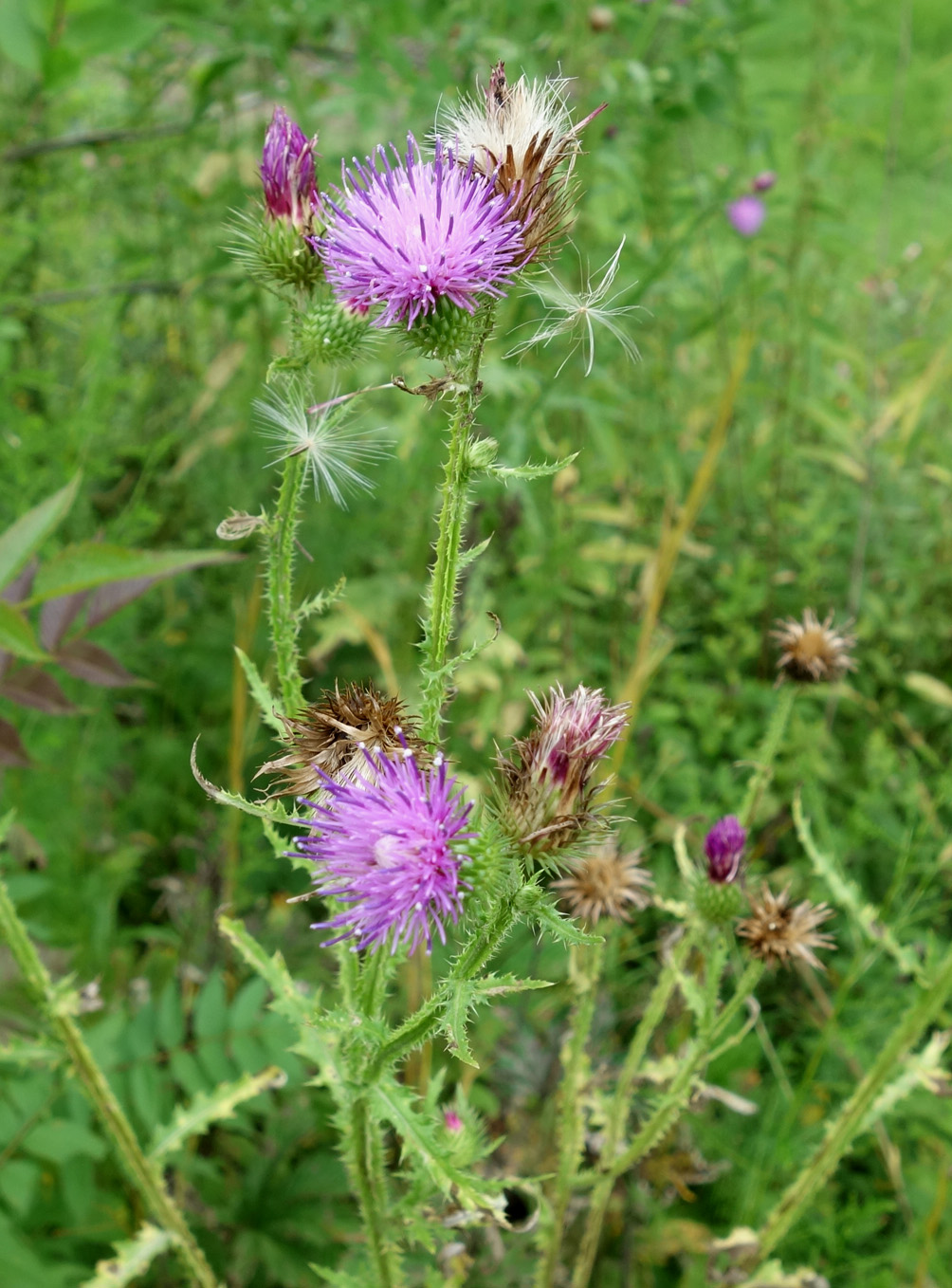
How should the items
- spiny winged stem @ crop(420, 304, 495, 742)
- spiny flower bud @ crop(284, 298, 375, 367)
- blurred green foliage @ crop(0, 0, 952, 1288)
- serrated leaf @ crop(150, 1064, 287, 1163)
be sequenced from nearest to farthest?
spiny winged stem @ crop(420, 304, 495, 742) → spiny flower bud @ crop(284, 298, 375, 367) → serrated leaf @ crop(150, 1064, 287, 1163) → blurred green foliage @ crop(0, 0, 952, 1288)

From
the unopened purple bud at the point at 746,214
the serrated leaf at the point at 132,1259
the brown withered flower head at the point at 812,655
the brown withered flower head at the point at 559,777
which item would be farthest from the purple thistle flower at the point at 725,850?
the unopened purple bud at the point at 746,214

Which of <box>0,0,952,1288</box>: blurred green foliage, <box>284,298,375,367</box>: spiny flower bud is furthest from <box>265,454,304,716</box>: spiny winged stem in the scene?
<box>0,0,952,1288</box>: blurred green foliage

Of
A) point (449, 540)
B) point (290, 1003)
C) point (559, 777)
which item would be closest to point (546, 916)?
point (559, 777)

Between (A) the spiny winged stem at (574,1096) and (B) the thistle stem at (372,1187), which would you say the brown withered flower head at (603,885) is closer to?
(A) the spiny winged stem at (574,1096)

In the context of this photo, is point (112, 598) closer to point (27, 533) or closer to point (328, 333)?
point (27, 533)

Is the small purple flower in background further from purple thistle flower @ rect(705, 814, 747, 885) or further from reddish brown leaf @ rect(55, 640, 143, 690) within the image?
purple thistle flower @ rect(705, 814, 747, 885)

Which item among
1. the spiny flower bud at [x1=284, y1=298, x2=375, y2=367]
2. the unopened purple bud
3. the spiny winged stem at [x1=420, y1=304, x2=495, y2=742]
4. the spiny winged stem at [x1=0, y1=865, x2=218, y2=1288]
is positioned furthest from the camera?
the unopened purple bud

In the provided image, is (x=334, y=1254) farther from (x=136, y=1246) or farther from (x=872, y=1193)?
(x=872, y=1193)
